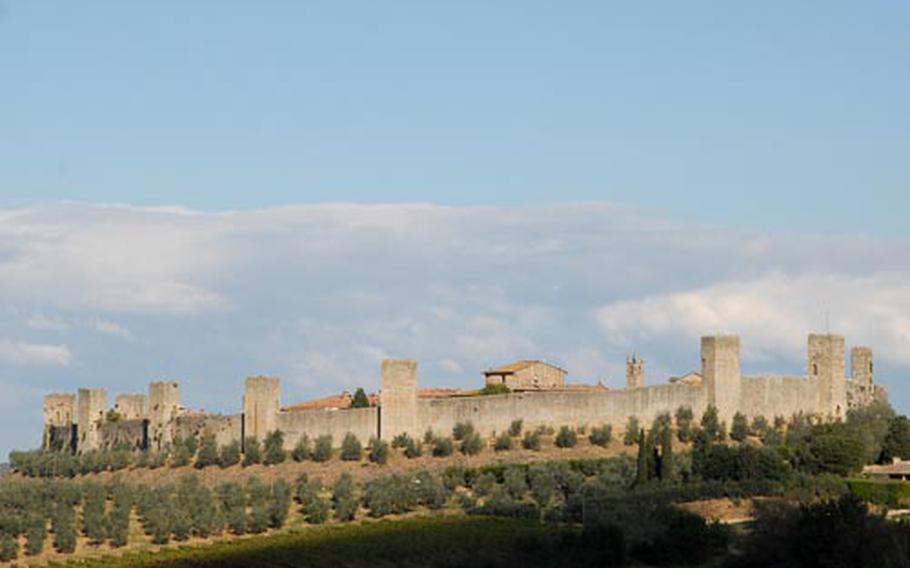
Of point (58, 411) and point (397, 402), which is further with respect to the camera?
point (58, 411)

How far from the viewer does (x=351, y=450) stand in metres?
55.2

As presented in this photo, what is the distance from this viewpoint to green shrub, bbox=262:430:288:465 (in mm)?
56188

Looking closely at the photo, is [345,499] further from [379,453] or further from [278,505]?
[379,453]

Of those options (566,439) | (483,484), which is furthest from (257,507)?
(566,439)

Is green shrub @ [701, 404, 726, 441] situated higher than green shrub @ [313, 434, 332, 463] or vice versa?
green shrub @ [701, 404, 726, 441]

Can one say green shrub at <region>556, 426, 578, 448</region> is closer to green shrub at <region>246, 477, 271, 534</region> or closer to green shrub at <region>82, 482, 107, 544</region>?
green shrub at <region>246, 477, 271, 534</region>

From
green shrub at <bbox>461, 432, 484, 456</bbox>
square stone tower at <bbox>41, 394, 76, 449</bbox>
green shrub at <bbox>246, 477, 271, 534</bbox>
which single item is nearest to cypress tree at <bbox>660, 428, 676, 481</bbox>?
green shrub at <bbox>461, 432, 484, 456</bbox>

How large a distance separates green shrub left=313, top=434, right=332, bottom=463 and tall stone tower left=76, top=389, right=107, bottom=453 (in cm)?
1180

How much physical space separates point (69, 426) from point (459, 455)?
724 inches

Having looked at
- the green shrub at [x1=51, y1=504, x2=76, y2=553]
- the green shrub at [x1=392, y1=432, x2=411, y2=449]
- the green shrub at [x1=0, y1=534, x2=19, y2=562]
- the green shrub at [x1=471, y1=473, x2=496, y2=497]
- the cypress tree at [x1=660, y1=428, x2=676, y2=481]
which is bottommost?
the green shrub at [x1=0, y1=534, x2=19, y2=562]

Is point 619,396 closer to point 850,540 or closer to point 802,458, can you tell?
point 802,458

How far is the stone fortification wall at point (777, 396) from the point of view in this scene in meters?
57.7

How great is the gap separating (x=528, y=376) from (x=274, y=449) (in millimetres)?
16685

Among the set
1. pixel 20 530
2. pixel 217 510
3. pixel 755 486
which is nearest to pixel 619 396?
pixel 755 486
